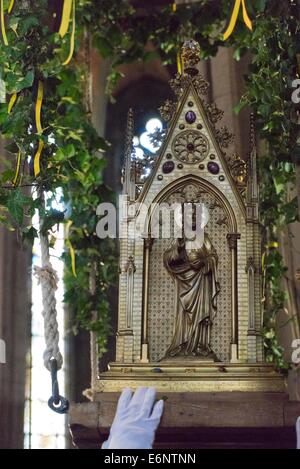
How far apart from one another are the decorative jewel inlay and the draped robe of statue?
613 mm

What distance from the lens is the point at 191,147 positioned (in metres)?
8.33

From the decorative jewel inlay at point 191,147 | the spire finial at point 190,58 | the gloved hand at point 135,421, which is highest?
the spire finial at point 190,58

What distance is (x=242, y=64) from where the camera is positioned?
12.3 metres

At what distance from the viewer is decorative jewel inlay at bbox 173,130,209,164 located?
833cm

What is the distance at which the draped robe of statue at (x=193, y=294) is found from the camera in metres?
7.84

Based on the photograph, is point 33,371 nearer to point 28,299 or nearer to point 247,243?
point 28,299

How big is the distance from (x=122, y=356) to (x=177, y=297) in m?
0.58

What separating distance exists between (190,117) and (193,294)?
1.34m

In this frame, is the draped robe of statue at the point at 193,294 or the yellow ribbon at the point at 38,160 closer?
the draped robe of statue at the point at 193,294

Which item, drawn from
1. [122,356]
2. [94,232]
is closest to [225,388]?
[122,356]

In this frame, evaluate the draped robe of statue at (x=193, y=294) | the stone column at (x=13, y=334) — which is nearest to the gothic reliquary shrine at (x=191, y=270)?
the draped robe of statue at (x=193, y=294)

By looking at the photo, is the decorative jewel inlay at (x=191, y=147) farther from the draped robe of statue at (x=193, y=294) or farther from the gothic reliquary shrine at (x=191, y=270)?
the draped robe of statue at (x=193, y=294)

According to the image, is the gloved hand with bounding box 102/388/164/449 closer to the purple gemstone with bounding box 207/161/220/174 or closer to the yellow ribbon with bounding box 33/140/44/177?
the purple gemstone with bounding box 207/161/220/174

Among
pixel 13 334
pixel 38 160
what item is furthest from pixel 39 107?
pixel 13 334
